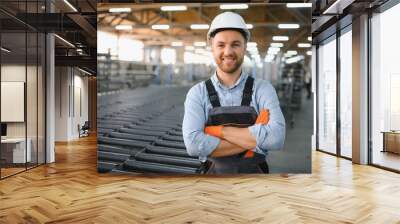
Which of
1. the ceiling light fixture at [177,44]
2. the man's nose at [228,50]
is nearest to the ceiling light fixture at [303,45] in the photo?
the man's nose at [228,50]

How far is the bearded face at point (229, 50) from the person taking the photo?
6.57 m

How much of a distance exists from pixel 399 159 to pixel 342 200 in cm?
293

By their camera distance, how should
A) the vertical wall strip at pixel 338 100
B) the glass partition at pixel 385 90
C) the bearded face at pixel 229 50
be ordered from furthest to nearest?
1. the vertical wall strip at pixel 338 100
2. the glass partition at pixel 385 90
3. the bearded face at pixel 229 50

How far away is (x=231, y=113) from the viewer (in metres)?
6.42

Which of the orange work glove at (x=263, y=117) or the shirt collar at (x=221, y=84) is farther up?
the shirt collar at (x=221, y=84)

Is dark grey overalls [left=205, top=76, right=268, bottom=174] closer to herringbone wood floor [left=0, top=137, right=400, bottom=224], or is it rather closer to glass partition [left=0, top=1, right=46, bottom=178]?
herringbone wood floor [left=0, top=137, right=400, bottom=224]

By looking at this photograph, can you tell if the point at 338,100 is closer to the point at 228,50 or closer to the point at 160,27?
the point at 228,50

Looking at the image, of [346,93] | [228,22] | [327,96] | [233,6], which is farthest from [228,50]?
[327,96]

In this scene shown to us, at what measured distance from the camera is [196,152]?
21.6 ft

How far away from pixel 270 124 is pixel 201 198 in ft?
6.48

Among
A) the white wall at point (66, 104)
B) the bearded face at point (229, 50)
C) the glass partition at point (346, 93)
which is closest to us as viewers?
the bearded face at point (229, 50)

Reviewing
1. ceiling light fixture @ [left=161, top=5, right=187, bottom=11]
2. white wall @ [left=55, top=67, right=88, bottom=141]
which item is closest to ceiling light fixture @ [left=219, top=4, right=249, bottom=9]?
ceiling light fixture @ [left=161, top=5, right=187, bottom=11]

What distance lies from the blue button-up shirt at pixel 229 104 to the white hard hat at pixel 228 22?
735 mm

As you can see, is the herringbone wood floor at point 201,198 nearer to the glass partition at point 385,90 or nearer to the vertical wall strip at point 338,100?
the glass partition at point 385,90
